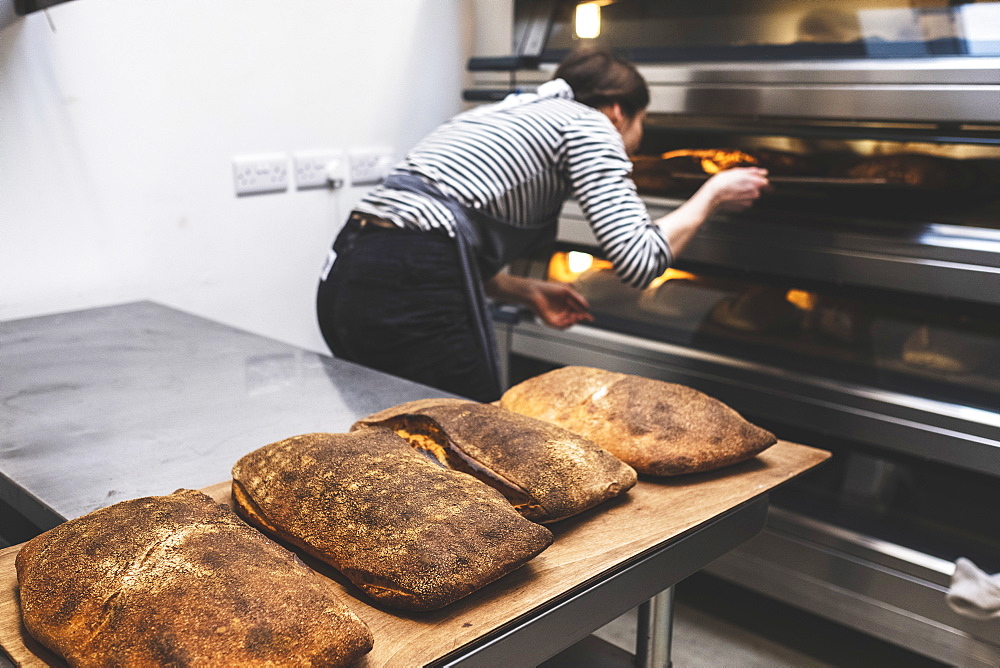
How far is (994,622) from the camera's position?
1487 millimetres

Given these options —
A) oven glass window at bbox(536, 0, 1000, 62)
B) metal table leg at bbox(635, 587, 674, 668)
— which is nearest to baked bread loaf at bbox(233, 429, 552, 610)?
metal table leg at bbox(635, 587, 674, 668)

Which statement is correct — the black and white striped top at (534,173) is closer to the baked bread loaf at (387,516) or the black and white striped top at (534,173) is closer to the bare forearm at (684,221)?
the bare forearm at (684,221)

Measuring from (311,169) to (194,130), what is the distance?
12.2 inches

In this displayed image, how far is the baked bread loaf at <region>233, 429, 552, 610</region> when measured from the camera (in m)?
0.63

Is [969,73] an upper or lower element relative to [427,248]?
upper

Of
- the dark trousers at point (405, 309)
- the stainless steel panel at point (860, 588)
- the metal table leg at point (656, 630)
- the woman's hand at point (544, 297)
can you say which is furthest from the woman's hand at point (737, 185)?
the metal table leg at point (656, 630)

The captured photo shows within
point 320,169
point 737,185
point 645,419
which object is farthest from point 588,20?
point 645,419

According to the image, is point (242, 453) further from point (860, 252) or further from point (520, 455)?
point (860, 252)

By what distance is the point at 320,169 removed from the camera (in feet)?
6.62

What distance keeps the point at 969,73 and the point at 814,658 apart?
3.96ft

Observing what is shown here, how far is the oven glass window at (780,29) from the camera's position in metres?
1.46

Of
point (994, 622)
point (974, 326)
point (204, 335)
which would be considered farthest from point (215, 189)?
point (994, 622)

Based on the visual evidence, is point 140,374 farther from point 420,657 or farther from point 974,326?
point 974,326

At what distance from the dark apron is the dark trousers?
0.02 m
